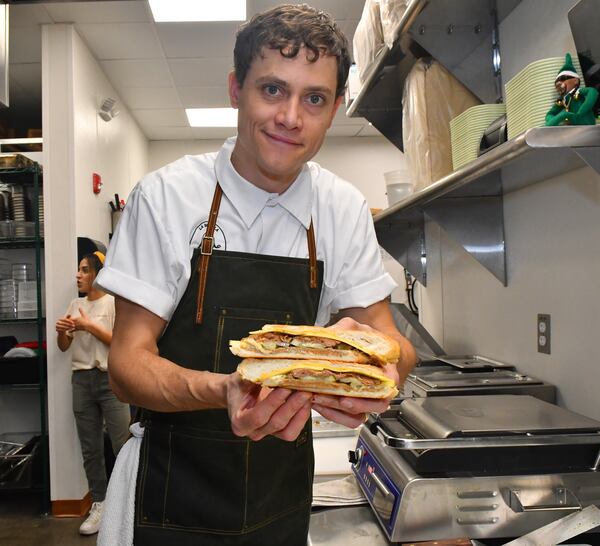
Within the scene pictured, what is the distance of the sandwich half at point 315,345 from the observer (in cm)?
108

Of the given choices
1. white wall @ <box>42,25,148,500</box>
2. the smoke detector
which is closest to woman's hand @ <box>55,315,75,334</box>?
white wall @ <box>42,25,148,500</box>

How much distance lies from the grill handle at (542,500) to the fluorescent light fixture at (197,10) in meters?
3.66

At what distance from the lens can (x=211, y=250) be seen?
1.49m

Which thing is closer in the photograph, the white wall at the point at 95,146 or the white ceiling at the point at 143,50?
the white ceiling at the point at 143,50

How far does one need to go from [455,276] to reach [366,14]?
4.07 ft

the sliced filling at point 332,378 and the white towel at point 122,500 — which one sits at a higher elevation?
the sliced filling at point 332,378

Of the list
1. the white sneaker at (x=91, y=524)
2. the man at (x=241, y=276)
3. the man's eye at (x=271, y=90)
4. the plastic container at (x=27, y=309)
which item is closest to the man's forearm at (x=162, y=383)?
the man at (x=241, y=276)

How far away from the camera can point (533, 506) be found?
1367mm

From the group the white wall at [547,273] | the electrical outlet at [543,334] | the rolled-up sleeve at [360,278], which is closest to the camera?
the rolled-up sleeve at [360,278]

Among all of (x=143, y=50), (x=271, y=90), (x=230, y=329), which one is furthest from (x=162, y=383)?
(x=143, y=50)

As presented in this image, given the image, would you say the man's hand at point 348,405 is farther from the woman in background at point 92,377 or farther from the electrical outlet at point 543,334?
the woman in background at point 92,377

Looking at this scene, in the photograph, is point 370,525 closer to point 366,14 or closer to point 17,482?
point 366,14

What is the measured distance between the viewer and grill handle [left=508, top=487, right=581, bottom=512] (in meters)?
1.36

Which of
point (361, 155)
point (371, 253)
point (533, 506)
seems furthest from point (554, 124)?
point (361, 155)
